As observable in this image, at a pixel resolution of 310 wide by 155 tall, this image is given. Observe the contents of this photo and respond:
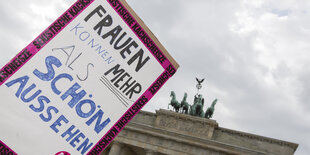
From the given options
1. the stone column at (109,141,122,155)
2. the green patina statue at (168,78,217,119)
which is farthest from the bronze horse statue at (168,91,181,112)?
the stone column at (109,141,122,155)

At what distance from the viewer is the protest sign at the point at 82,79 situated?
2.49 m

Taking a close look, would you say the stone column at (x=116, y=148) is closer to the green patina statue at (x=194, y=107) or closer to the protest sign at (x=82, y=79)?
the green patina statue at (x=194, y=107)

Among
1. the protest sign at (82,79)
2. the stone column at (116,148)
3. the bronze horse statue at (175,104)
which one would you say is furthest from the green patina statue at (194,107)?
the protest sign at (82,79)

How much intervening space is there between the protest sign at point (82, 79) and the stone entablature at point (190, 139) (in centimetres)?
2195

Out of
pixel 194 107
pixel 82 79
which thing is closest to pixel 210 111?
pixel 194 107

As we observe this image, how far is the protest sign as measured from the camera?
249cm

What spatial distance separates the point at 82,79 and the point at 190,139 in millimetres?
22566

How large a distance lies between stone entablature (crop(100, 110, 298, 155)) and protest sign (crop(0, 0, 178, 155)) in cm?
2195

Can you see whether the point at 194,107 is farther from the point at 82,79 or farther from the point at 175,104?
the point at 82,79

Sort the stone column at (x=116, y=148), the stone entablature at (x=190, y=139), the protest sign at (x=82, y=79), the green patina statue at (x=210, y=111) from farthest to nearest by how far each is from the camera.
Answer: the green patina statue at (x=210, y=111) < the stone column at (x=116, y=148) < the stone entablature at (x=190, y=139) < the protest sign at (x=82, y=79)

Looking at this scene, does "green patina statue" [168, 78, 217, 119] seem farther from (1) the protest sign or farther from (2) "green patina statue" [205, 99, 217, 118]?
(1) the protest sign

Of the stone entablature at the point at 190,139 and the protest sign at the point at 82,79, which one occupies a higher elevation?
the stone entablature at the point at 190,139

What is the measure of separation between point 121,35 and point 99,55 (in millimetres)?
285

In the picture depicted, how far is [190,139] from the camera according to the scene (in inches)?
964
